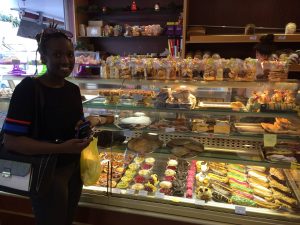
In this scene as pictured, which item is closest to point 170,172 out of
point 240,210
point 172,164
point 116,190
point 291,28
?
point 172,164

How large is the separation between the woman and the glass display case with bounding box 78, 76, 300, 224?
1.59ft

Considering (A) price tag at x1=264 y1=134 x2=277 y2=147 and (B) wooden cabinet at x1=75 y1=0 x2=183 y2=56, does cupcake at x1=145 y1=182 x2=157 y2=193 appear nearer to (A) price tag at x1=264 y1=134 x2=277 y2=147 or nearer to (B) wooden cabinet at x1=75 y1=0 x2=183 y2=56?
(A) price tag at x1=264 y1=134 x2=277 y2=147

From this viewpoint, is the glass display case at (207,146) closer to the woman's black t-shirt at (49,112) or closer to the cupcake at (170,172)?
A: the cupcake at (170,172)

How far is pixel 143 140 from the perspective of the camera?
2094mm

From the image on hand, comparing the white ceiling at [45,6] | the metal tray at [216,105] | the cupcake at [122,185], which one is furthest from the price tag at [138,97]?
the white ceiling at [45,6]

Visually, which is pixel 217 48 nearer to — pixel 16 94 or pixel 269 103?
pixel 269 103

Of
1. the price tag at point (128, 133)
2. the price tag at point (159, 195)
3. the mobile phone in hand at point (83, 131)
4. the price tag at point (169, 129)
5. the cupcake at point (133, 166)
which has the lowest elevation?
the price tag at point (159, 195)

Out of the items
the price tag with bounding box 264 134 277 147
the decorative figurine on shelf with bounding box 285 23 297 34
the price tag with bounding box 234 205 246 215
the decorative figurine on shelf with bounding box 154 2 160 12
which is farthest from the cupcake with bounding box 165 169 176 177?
the decorative figurine on shelf with bounding box 154 2 160 12

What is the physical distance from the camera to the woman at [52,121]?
1.31 metres

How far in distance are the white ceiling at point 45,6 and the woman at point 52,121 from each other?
3.71 meters

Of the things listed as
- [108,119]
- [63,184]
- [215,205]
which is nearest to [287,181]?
[215,205]

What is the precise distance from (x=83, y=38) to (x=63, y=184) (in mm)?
3487

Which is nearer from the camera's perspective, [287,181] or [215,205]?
[215,205]

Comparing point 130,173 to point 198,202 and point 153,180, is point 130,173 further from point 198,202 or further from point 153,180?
point 198,202
